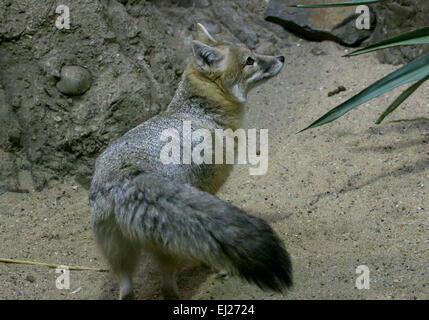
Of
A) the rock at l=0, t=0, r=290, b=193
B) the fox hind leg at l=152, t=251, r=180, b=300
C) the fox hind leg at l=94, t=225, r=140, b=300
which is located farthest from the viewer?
the rock at l=0, t=0, r=290, b=193

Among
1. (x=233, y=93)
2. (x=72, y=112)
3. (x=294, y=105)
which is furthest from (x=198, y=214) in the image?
(x=294, y=105)

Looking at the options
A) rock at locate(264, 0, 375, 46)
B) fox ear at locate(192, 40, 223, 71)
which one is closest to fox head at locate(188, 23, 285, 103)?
fox ear at locate(192, 40, 223, 71)

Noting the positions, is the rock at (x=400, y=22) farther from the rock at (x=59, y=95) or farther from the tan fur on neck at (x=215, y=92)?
the rock at (x=59, y=95)

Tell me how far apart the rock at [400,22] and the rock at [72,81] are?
2740 millimetres

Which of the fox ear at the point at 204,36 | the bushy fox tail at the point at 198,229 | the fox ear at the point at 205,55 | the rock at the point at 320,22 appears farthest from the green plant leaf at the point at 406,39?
the rock at the point at 320,22

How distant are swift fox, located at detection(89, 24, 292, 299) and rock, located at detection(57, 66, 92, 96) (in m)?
1.08

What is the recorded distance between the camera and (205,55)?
13.8 ft

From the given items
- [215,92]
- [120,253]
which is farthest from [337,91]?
[120,253]

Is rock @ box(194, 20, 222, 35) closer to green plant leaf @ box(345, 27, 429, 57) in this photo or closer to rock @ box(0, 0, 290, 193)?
rock @ box(0, 0, 290, 193)

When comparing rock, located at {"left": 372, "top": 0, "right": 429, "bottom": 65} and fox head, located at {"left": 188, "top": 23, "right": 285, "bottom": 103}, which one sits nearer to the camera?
fox head, located at {"left": 188, "top": 23, "right": 285, "bottom": 103}

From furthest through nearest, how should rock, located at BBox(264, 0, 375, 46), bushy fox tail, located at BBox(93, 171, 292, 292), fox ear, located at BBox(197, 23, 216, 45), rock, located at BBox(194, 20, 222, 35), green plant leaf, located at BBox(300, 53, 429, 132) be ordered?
rock, located at BBox(194, 20, 222, 35), rock, located at BBox(264, 0, 375, 46), fox ear, located at BBox(197, 23, 216, 45), green plant leaf, located at BBox(300, 53, 429, 132), bushy fox tail, located at BBox(93, 171, 292, 292)

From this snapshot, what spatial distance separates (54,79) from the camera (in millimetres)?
5117

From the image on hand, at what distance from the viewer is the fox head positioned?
4227 millimetres

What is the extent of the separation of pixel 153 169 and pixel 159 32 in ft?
9.16
